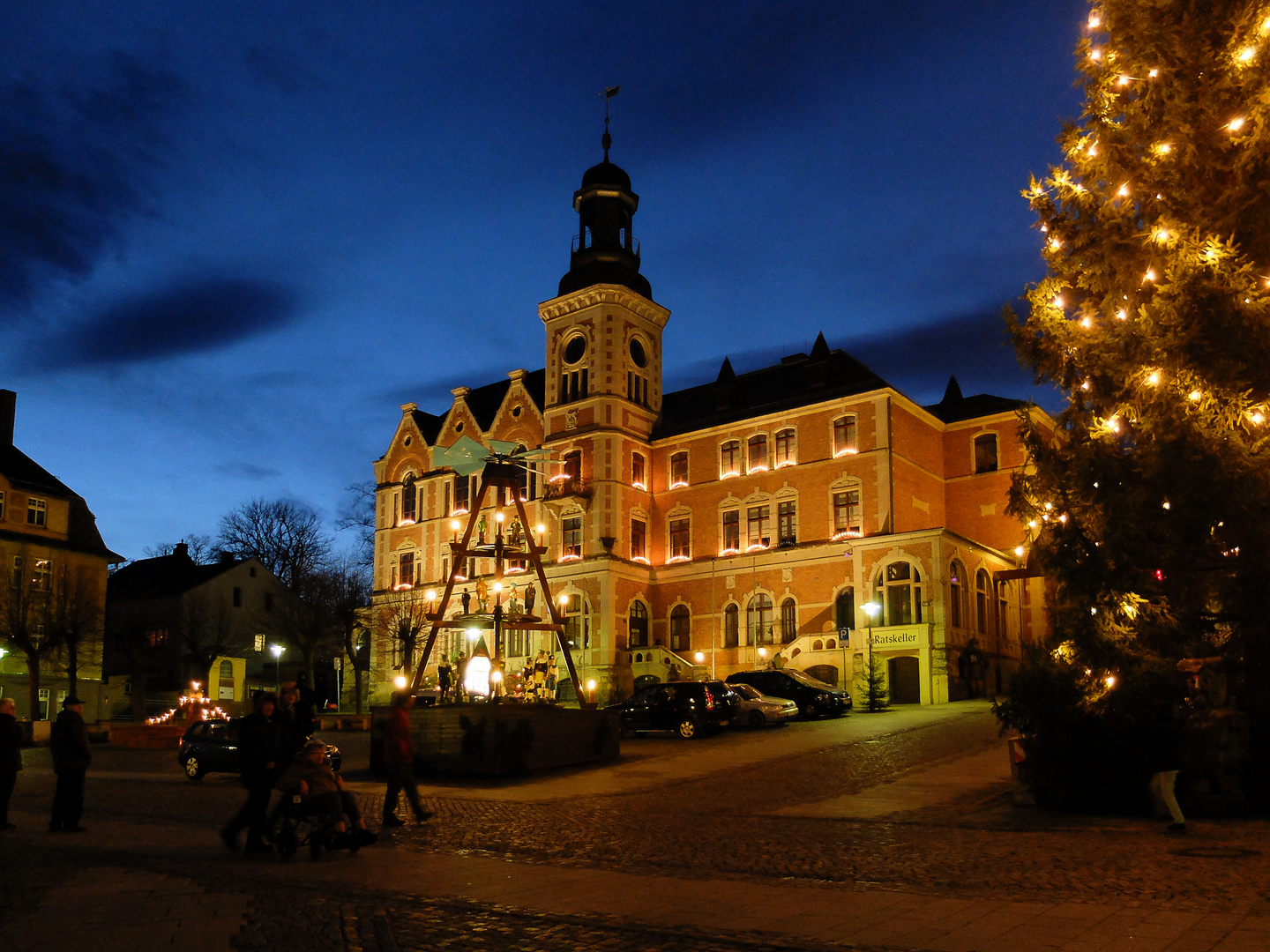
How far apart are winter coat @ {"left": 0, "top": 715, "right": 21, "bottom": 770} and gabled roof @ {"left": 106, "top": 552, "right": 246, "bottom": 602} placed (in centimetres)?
4834

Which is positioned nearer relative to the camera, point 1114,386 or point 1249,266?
point 1249,266

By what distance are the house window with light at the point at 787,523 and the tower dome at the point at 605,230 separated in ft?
44.2

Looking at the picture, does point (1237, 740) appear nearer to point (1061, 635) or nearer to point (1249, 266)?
point (1061, 635)

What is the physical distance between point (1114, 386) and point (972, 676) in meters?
30.6

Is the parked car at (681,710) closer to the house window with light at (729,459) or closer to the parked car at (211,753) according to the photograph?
the parked car at (211,753)

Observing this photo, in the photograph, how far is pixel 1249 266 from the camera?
→ 42.7 feet

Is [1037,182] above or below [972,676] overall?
above

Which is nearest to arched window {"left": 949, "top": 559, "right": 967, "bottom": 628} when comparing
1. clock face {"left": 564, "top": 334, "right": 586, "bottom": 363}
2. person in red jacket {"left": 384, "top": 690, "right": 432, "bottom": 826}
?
clock face {"left": 564, "top": 334, "right": 586, "bottom": 363}

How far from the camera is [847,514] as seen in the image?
48.7 metres

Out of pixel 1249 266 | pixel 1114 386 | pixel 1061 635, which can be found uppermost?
pixel 1249 266

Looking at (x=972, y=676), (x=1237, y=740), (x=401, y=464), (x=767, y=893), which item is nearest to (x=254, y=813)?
(x=767, y=893)

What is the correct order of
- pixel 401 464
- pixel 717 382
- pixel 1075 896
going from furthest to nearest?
pixel 401 464
pixel 717 382
pixel 1075 896

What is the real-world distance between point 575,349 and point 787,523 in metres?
13.9

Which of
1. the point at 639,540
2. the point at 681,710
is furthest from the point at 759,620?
the point at 681,710
